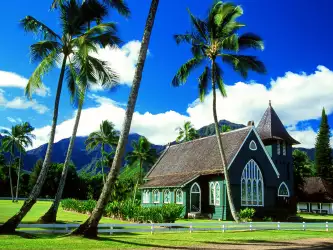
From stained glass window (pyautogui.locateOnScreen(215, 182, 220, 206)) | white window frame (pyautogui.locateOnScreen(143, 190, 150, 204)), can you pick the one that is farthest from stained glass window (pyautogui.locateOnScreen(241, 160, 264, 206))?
white window frame (pyautogui.locateOnScreen(143, 190, 150, 204))

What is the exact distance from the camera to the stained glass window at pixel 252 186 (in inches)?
1319

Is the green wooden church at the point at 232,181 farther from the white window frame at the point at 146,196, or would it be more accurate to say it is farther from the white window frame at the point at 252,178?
the white window frame at the point at 146,196

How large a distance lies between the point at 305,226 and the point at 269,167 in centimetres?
1138

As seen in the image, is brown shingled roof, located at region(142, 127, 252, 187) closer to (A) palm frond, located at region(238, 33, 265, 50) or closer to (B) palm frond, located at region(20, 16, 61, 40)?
(A) palm frond, located at region(238, 33, 265, 50)

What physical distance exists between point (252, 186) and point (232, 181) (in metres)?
2.57

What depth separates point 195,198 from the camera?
3422 centimetres

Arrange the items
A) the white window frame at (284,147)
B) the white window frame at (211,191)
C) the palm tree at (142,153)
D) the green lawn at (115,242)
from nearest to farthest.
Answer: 1. the green lawn at (115,242)
2. the white window frame at (211,191)
3. the white window frame at (284,147)
4. the palm tree at (142,153)

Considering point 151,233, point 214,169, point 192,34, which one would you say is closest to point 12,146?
point 214,169

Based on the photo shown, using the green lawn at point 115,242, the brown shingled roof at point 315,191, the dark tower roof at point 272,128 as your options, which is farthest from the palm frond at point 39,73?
the brown shingled roof at point 315,191

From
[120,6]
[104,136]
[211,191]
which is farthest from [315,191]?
[120,6]

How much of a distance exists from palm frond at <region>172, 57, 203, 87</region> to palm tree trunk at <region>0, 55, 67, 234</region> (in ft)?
35.4

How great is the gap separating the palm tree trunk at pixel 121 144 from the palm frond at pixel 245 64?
11.3 m

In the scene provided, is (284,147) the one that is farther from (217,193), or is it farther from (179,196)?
(179,196)

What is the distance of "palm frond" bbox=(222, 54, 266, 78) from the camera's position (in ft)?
87.3
